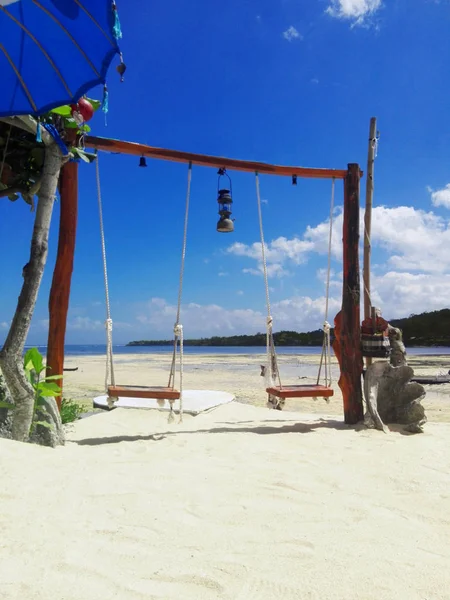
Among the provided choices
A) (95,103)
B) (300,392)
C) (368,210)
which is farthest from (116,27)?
(368,210)

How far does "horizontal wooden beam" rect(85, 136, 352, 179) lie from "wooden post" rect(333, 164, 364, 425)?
0.35m

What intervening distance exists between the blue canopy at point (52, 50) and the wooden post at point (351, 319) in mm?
3773

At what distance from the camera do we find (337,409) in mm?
8008

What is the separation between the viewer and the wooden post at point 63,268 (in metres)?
4.61

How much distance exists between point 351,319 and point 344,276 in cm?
57

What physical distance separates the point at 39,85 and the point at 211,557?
3.29m

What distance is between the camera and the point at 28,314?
12.6ft

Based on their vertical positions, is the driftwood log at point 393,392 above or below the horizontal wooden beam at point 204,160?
below

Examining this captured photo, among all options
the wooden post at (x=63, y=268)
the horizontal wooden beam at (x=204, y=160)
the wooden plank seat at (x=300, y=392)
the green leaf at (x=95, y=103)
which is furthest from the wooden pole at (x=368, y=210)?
the green leaf at (x=95, y=103)

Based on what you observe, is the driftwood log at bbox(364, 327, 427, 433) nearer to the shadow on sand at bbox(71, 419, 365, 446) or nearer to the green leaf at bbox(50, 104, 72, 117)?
the shadow on sand at bbox(71, 419, 365, 446)

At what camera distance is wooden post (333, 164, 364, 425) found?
561cm

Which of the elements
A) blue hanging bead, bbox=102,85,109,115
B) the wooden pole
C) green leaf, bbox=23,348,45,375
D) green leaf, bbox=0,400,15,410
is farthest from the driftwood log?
blue hanging bead, bbox=102,85,109,115

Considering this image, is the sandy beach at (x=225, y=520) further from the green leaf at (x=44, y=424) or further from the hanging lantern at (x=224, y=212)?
the hanging lantern at (x=224, y=212)

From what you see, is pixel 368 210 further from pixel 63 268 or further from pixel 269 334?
pixel 63 268
